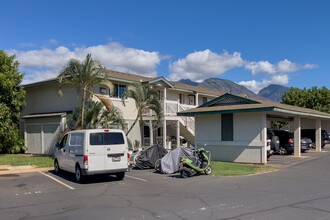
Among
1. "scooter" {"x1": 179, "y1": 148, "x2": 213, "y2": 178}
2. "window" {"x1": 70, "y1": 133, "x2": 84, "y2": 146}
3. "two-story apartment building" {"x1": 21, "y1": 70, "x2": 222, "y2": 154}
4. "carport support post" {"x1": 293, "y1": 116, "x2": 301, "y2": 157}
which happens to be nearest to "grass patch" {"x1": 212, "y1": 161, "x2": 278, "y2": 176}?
"scooter" {"x1": 179, "y1": 148, "x2": 213, "y2": 178}

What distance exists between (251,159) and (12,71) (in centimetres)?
1713

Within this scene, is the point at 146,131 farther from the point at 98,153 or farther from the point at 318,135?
the point at 98,153

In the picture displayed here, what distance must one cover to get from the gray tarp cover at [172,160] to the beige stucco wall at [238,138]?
4382mm

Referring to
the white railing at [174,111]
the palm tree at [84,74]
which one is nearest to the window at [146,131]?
the white railing at [174,111]

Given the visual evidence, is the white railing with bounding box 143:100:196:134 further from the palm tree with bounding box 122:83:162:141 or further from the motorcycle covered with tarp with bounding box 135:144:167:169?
the motorcycle covered with tarp with bounding box 135:144:167:169

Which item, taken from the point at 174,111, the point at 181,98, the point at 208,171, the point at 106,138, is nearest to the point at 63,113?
the point at 174,111

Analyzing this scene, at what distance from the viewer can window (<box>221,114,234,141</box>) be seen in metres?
18.0

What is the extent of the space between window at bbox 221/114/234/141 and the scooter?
15.6 ft

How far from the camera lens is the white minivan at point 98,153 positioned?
1121 cm

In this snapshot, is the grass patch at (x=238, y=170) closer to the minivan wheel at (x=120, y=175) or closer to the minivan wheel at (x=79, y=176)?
the minivan wheel at (x=120, y=175)

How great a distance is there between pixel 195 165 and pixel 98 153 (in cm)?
417

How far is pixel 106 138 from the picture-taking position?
11.7 meters

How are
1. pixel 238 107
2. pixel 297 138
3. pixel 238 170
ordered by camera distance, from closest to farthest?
pixel 238 170 → pixel 238 107 → pixel 297 138

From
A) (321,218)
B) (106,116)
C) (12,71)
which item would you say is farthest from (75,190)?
(12,71)
